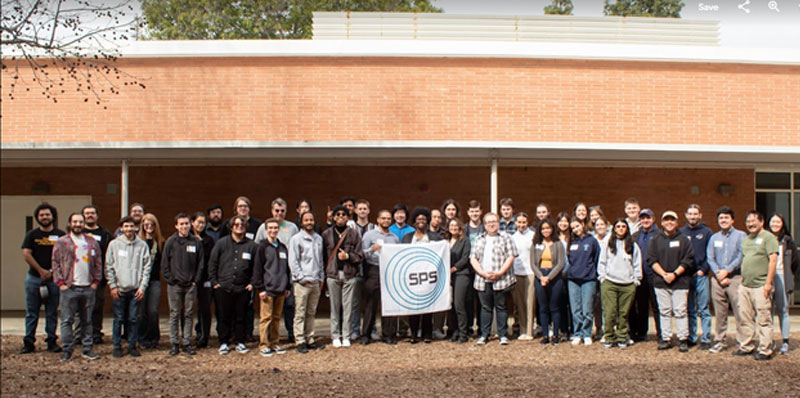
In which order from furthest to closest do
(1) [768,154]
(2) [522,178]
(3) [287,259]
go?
(2) [522,178] < (1) [768,154] < (3) [287,259]

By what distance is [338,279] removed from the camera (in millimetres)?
9484

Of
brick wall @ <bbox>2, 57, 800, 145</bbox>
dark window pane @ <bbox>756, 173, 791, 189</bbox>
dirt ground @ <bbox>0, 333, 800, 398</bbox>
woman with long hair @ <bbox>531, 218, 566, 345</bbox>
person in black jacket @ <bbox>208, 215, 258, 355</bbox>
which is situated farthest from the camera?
dark window pane @ <bbox>756, 173, 791, 189</bbox>

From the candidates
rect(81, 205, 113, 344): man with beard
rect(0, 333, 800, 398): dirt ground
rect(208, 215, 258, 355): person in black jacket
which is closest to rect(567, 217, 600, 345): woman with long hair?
rect(0, 333, 800, 398): dirt ground

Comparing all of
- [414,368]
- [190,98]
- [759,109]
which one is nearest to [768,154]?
[759,109]

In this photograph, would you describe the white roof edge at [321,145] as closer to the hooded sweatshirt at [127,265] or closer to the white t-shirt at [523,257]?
the white t-shirt at [523,257]

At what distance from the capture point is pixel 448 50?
38.1ft

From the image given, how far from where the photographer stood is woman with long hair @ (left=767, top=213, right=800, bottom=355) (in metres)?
8.98

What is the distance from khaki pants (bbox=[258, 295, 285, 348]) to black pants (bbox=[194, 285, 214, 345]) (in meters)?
0.84

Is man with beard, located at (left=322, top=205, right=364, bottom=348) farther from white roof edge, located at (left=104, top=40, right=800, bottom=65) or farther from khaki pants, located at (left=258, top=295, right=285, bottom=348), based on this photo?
white roof edge, located at (left=104, top=40, right=800, bottom=65)

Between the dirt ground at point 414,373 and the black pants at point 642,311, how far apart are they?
1.16 feet

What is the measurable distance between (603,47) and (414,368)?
21.4 feet

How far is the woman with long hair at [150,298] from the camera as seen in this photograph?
9.27 metres

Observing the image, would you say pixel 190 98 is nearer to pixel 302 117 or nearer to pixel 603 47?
pixel 302 117

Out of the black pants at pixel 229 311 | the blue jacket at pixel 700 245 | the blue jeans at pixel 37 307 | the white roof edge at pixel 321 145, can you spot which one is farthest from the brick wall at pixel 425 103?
the black pants at pixel 229 311
